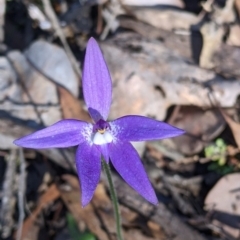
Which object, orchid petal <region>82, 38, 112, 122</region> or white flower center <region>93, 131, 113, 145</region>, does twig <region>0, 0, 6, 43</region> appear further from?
white flower center <region>93, 131, 113, 145</region>

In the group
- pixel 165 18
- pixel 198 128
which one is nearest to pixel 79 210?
pixel 198 128

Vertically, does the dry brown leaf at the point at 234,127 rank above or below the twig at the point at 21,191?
above

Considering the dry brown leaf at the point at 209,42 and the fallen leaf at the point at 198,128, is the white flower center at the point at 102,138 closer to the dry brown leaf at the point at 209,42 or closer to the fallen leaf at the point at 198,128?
the fallen leaf at the point at 198,128

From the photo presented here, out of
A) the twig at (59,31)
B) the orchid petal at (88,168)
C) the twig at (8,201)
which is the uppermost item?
the orchid petal at (88,168)

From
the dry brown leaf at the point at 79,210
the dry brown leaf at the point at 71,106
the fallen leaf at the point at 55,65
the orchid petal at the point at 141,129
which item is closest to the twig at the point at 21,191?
the dry brown leaf at the point at 79,210

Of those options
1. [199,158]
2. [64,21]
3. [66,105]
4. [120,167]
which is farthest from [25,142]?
[64,21]

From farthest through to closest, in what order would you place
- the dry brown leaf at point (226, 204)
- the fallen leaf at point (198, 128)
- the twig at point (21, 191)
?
the fallen leaf at point (198, 128) → the dry brown leaf at point (226, 204) → the twig at point (21, 191)

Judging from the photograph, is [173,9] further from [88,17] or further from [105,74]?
[105,74]
